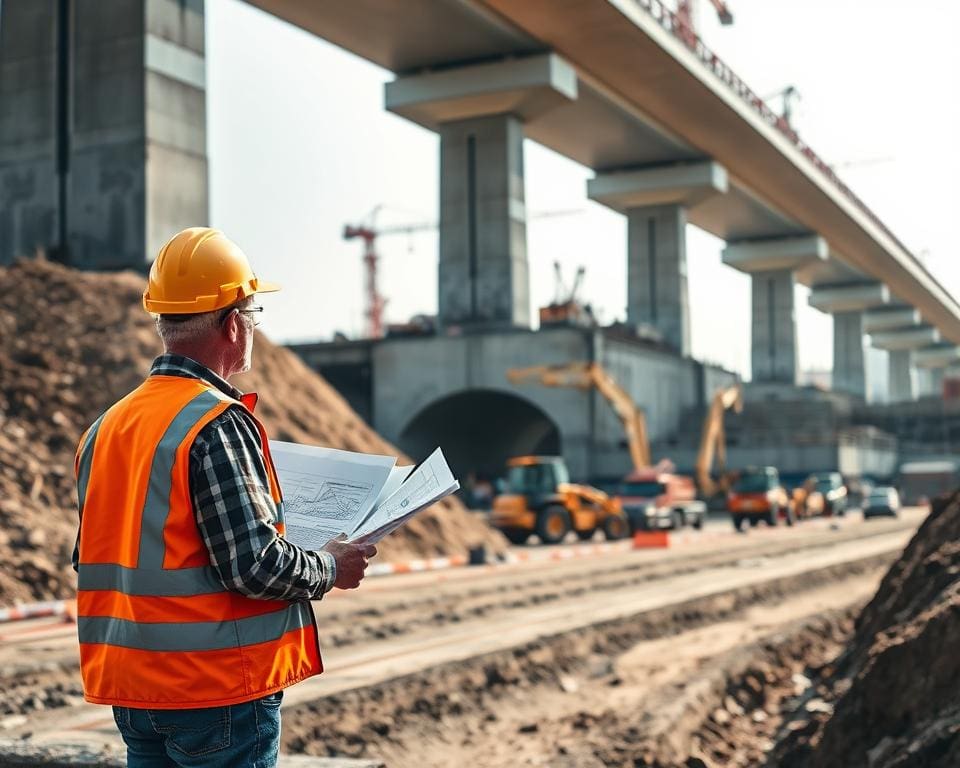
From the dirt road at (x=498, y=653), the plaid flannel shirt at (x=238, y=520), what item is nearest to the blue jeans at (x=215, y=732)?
the plaid flannel shirt at (x=238, y=520)

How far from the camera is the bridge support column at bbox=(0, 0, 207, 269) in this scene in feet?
81.4

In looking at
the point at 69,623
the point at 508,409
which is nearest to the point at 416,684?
the point at 69,623

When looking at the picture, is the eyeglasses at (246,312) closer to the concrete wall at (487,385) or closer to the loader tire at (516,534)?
the loader tire at (516,534)

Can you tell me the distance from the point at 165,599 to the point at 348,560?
0.44 meters

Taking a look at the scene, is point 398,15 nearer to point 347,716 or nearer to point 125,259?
point 125,259

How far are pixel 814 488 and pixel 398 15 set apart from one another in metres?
21.9

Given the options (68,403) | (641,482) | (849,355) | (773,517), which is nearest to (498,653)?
(68,403)

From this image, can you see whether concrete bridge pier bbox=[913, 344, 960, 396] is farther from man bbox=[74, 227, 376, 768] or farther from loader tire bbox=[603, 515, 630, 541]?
man bbox=[74, 227, 376, 768]

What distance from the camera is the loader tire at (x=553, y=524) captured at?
26.4 metres

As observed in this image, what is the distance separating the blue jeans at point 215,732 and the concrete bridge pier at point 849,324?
90.2 m

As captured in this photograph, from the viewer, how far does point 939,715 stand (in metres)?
5.02

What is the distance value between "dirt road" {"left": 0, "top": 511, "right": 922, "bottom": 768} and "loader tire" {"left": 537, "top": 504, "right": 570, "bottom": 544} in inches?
259

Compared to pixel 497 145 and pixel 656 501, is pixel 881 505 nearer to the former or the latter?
pixel 656 501

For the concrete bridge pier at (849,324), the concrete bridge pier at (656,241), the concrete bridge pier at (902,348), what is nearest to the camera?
the concrete bridge pier at (656,241)
